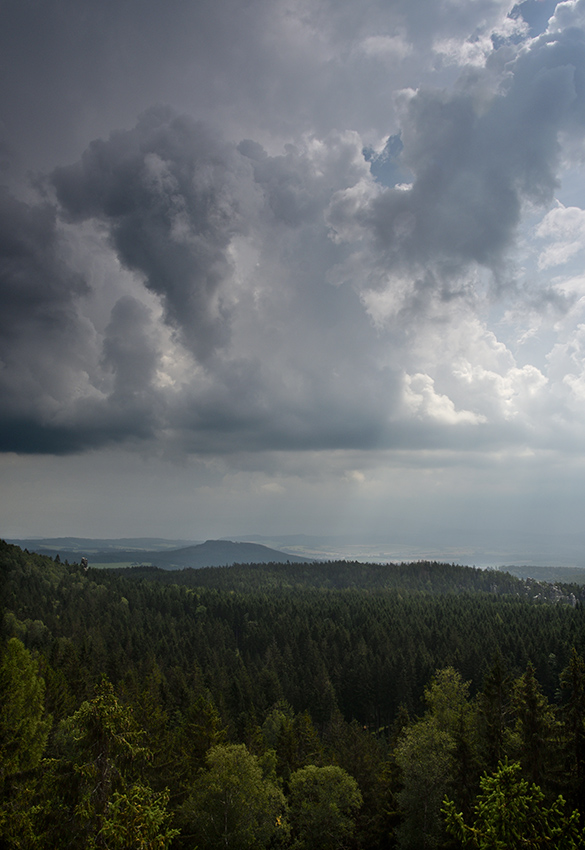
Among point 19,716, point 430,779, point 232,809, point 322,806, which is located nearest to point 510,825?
point 232,809

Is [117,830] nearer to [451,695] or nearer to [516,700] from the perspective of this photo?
[516,700]

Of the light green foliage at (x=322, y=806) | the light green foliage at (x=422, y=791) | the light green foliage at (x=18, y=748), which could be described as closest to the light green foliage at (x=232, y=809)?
the light green foliage at (x=322, y=806)

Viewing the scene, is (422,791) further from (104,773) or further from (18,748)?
(104,773)

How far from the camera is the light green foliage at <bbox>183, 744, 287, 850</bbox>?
28281mm

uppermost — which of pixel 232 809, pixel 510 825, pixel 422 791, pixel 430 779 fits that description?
pixel 510 825

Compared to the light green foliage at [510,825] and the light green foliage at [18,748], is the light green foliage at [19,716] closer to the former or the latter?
the light green foliage at [18,748]

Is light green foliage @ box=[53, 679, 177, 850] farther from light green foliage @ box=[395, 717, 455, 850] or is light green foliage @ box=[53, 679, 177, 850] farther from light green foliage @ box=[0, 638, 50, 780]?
light green foliage @ box=[395, 717, 455, 850]

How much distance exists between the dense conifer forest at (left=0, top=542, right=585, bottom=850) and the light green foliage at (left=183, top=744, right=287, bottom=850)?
0.13 m

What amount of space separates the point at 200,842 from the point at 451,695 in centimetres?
3730

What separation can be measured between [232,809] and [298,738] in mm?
33433

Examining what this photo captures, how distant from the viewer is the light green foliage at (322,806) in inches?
1303

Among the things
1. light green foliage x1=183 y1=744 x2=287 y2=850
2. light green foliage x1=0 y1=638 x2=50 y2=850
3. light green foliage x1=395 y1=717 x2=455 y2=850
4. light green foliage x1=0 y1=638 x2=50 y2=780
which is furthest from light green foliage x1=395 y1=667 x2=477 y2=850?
light green foliage x1=0 y1=638 x2=50 y2=780

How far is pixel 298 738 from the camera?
57969 millimetres

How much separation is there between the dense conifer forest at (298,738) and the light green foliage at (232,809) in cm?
13
